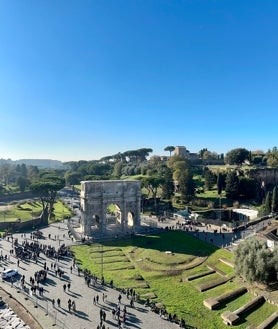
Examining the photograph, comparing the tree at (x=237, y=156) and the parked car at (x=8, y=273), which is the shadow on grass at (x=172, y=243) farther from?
the tree at (x=237, y=156)

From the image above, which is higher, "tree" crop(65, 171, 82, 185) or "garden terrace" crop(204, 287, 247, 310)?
"tree" crop(65, 171, 82, 185)

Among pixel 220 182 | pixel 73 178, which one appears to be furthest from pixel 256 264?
pixel 73 178

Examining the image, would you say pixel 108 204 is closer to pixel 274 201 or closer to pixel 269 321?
pixel 274 201

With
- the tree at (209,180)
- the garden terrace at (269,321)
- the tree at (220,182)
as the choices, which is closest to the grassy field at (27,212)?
the tree at (220,182)

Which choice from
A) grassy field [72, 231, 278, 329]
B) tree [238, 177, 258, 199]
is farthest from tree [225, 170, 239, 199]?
grassy field [72, 231, 278, 329]

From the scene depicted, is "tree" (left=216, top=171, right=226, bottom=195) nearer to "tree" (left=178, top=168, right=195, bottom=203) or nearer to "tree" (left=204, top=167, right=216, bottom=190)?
"tree" (left=204, top=167, right=216, bottom=190)

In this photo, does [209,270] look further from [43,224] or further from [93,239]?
[43,224]
